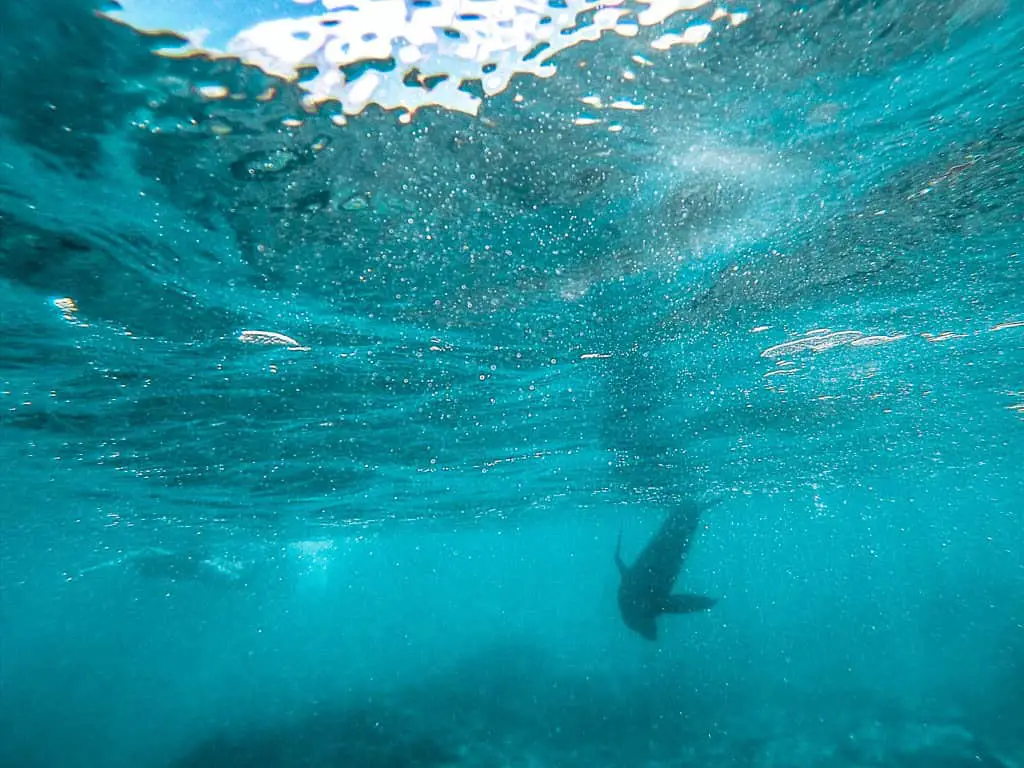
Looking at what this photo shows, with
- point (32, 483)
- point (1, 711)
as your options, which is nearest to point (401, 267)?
point (32, 483)

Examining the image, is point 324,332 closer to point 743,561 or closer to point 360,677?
point 360,677

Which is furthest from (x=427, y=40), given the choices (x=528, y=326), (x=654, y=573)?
(x=654, y=573)

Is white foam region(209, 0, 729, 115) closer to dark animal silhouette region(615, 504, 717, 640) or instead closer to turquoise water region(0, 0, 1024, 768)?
turquoise water region(0, 0, 1024, 768)

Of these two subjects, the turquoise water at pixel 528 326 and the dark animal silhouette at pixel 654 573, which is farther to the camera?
the dark animal silhouette at pixel 654 573

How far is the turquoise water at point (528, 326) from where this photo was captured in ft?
21.7

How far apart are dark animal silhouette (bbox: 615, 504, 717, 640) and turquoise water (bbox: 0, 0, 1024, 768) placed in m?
3.94

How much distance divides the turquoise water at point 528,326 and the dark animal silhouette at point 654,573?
12.9 feet

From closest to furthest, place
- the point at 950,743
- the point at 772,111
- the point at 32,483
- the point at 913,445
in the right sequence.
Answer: the point at 772,111
the point at 950,743
the point at 32,483
the point at 913,445

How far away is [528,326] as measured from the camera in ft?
40.8

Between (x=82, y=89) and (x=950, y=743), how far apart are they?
25.2 metres

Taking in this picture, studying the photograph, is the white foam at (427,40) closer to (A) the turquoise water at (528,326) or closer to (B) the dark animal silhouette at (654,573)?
(A) the turquoise water at (528,326)

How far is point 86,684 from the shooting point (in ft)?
185

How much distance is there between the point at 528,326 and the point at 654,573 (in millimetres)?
9830

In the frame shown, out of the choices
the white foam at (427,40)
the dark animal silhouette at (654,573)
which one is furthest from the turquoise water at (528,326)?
the dark animal silhouette at (654,573)
